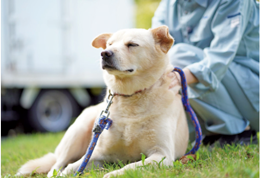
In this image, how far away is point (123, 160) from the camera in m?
2.36

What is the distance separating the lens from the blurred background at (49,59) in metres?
5.92

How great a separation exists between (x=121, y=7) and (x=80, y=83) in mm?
2579

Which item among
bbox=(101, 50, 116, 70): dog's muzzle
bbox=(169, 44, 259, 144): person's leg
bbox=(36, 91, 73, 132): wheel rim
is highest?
bbox=(101, 50, 116, 70): dog's muzzle

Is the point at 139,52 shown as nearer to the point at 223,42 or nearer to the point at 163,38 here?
the point at 163,38

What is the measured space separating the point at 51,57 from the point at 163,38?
466cm

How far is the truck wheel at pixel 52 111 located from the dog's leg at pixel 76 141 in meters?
4.18

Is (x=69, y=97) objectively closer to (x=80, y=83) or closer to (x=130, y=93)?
(x=80, y=83)

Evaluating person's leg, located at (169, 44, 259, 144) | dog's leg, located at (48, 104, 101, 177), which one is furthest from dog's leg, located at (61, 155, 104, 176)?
person's leg, located at (169, 44, 259, 144)

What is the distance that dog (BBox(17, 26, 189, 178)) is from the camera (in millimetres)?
2229

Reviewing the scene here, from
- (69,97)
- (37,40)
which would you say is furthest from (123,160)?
(69,97)

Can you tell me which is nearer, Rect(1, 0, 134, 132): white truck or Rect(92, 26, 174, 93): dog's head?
Rect(92, 26, 174, 93): dog's head

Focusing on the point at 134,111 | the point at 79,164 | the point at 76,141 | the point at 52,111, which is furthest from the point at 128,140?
the point at 52,111

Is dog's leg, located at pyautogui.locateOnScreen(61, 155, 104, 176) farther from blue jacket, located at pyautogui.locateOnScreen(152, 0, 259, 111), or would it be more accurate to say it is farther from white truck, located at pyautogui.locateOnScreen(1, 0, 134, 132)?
white truck, located at pyautogui.locateOnScreen(1, 0, 134, 132)

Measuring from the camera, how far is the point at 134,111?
2311 mm
